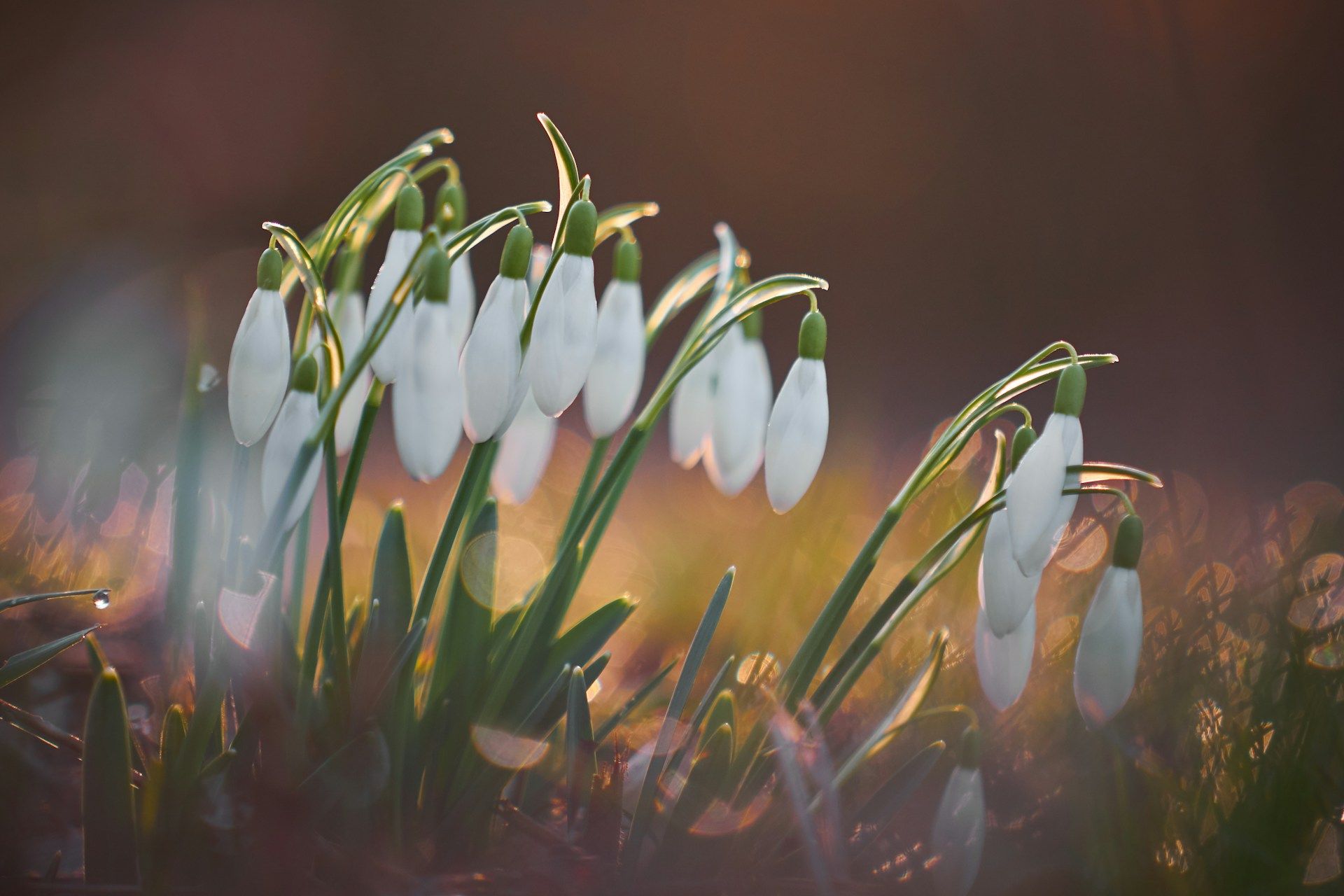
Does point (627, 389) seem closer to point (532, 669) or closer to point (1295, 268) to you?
point (532, 669)

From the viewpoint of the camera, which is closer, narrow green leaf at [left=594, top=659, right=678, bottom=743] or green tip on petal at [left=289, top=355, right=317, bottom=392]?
green tip on petal at [left=289, top=355, right=317, bottom=392]

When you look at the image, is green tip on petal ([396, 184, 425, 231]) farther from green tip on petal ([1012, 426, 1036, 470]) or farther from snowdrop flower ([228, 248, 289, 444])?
green tip on petal ([1012, 426, 1036, 470])

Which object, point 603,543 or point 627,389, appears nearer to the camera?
point 627,389

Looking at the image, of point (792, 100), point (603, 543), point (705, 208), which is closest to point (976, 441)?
point (603, 543)

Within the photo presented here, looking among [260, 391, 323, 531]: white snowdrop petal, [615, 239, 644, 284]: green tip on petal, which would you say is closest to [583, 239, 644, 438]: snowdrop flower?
[615, 239, 644, 284]: green tip on petal

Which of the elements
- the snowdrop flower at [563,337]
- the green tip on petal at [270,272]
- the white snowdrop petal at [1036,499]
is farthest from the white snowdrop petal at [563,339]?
the white snowdrop petal at [1036,499]

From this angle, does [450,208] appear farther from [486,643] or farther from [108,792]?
[108,792]

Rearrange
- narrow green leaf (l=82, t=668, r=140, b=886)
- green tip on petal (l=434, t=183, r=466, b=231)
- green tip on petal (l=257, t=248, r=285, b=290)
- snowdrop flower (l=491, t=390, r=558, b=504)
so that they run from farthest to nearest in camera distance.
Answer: snowdrop flower (l=491, t=390, r=558, b=504) → green tip on petal (l=434, t=183, r=466, b=231) → green tip on petal (l=257, t=248, r=285, b=290) → narrow green leaf (l=82, t=668, r=140, b=886)
